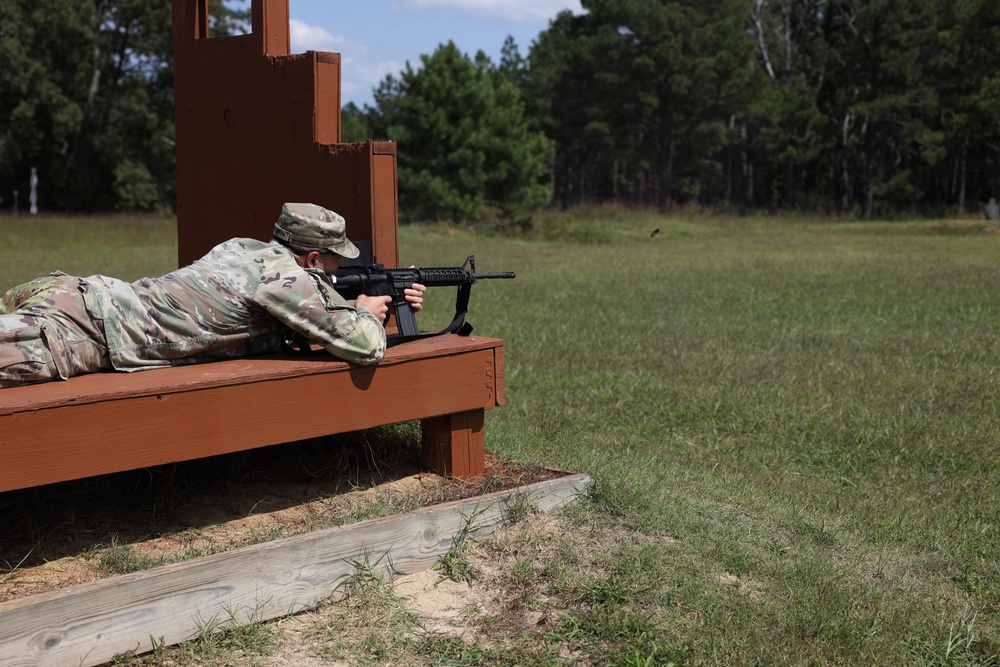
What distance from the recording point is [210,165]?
553 centimetres

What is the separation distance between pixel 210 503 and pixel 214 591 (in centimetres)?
104

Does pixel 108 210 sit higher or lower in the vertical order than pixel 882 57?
lower

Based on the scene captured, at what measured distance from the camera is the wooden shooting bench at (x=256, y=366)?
10.2ft

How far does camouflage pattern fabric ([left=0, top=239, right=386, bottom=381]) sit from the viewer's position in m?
3.54

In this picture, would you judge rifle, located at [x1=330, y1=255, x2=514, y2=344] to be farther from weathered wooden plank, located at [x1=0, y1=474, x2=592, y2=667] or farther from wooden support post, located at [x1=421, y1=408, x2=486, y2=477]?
weathered wooden plank, located at [x1=0, y1=474, x2=592, y2=667]

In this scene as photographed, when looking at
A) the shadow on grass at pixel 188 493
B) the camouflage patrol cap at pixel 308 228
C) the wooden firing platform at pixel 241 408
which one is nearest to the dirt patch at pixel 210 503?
the shadow on grass at pixel 188 493

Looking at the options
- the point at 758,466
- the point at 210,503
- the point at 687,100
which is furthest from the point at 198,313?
the point at 687,100

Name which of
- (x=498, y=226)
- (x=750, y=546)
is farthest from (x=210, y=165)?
(x=498, y=226)

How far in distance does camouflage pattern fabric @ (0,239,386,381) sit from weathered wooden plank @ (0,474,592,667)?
2.27ft

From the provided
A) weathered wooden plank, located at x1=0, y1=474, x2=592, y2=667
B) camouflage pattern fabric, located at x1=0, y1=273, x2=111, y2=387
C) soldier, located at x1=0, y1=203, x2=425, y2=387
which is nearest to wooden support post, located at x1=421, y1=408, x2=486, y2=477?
weathered wooden plank, located at x1=0, y1=474, x2=592, y2=667

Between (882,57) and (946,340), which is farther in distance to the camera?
(882,57)

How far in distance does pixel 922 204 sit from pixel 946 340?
4758cm

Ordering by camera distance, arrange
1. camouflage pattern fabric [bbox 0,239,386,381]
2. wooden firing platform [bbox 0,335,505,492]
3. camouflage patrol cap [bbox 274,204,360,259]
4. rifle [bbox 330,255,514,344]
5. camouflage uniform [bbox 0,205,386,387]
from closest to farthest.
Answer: wooden firing platform [bbox 0,335,505,492]
camouflage uniform [bbox 0,205,386,387]
camouflage pattern fabric [bbox 0,239,386,381]
camouflage patrol cap [bbox 274,204,360,259]
rifle [bbox 330,255,514,344]

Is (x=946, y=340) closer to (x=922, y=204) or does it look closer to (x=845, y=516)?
(x=845, y=516)
